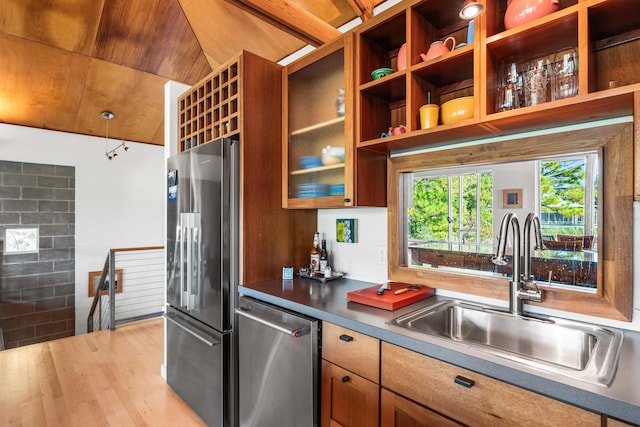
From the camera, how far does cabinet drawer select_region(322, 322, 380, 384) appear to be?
128 centimetres

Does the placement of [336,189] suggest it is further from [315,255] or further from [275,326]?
[275,326]

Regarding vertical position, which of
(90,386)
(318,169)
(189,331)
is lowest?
(90,386)

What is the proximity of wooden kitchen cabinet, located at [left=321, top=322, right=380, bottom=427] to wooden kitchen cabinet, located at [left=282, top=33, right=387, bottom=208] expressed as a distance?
2.30 feet

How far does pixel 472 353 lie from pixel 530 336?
52cm

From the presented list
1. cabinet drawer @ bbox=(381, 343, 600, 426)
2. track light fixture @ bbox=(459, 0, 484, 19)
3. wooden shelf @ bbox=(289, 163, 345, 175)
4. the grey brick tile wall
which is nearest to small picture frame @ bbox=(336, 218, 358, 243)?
wooden shelf @ bbox=(289, 163, 345, 175)

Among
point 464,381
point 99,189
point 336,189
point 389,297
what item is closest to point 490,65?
point 336,189

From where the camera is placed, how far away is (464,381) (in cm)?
102

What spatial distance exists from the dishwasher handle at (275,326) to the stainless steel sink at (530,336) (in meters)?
0.44

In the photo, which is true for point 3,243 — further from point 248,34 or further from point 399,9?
point 399,9

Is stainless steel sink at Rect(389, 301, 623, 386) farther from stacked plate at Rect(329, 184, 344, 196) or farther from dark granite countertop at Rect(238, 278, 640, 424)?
stacked plate at Rect(329, 184, 344, 196)

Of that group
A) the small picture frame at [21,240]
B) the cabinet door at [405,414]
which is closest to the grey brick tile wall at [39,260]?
the small picture frame at [21,240]

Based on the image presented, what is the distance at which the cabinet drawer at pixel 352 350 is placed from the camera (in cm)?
128

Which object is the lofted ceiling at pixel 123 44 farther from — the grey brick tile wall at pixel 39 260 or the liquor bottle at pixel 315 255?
the liquor bottle at pixel 315 255

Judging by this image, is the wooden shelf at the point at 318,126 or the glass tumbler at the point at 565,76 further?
the wooden shelf at the point at 318,126
